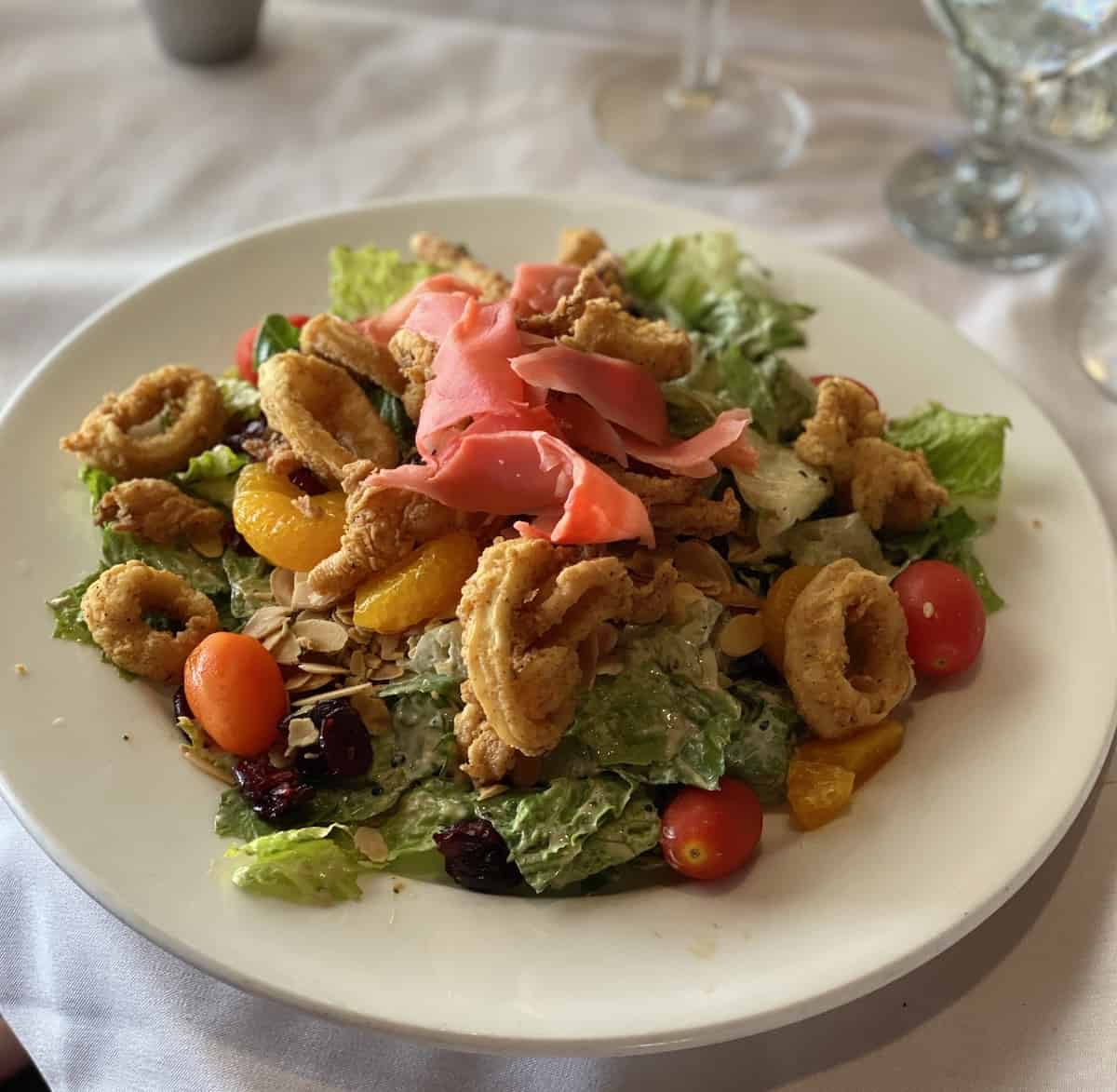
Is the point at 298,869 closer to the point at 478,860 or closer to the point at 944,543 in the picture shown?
the point at 478,860

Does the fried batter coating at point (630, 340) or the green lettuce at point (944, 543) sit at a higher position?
the fried batter coating at point (630, 340)

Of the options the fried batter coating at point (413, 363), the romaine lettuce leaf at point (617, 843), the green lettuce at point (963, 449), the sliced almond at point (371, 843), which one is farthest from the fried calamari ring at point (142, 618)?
the green lettuce at point (963, 449)

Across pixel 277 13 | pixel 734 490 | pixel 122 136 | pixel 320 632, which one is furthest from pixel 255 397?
pixel 277 13

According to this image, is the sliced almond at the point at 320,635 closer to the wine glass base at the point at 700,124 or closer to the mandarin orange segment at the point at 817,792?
the mandarin orange segment at the point at 817,792

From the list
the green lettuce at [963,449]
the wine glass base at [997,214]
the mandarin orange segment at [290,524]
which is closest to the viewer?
the mandarin orange segment at [290,524]

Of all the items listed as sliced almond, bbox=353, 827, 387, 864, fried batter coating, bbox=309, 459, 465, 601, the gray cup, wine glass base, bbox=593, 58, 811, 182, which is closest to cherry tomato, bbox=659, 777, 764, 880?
sliced almond, bbox=353, 827, 387, 864

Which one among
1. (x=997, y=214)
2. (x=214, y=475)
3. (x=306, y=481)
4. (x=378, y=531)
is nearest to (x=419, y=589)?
(x=378, y=531)

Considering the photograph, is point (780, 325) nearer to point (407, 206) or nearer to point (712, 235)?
point (712, 235)
